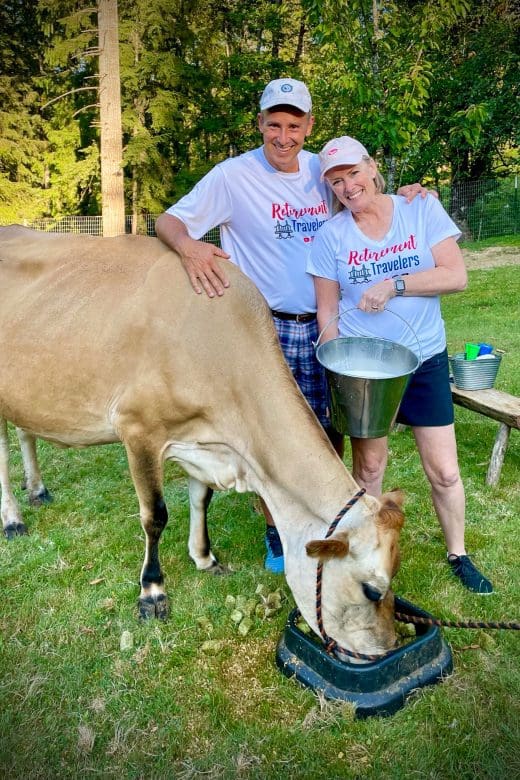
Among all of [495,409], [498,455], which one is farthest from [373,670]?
[498,455]

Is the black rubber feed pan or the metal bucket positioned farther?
the metal bucket

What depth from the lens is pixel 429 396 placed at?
11.6ft

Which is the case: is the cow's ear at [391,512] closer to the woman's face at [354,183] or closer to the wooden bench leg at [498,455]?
the woman's face at [354,183]

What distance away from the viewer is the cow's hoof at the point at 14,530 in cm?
456

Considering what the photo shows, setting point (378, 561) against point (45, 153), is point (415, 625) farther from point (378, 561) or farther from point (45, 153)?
point (45, 153)

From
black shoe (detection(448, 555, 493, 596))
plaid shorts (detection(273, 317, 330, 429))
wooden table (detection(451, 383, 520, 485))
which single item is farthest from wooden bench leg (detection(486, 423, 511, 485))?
plaid shorts (detection(273, 317, 330, 429))

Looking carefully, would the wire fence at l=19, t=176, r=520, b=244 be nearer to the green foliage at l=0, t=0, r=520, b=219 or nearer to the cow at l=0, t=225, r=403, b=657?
the green foliage at l=0, t=0, r=520, b=219

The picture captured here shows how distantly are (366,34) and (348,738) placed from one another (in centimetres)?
779

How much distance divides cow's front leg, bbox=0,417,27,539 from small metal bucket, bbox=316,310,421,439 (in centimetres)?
256

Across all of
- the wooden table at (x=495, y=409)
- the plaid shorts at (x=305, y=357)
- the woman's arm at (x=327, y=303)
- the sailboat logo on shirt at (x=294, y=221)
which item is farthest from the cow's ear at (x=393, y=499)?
the wooden table at (x=495, y=409)

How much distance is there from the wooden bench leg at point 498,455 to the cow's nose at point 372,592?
270 cm

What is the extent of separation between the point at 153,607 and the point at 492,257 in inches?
615

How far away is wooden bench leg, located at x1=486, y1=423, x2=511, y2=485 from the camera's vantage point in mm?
5051

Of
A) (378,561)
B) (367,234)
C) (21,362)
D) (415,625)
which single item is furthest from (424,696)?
(21,362)
